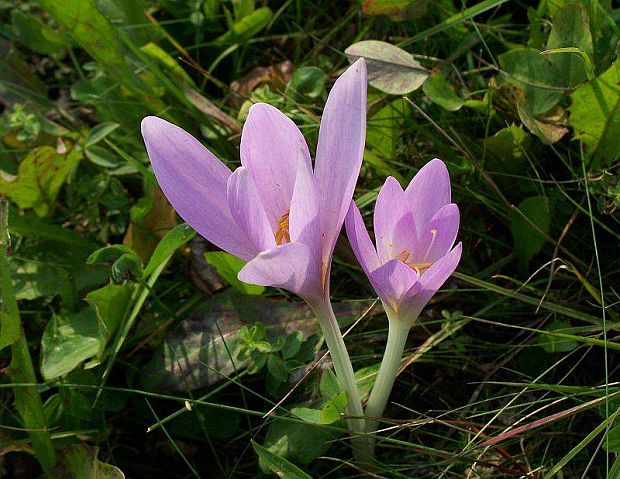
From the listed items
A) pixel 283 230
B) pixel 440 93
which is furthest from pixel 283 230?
pixel 440 93

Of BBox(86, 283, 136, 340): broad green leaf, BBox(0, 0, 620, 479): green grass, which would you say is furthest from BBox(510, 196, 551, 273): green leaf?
BBox(86, 283, 136, 340): broad green leaf

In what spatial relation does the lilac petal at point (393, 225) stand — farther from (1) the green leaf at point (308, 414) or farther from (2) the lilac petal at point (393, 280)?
(1) the green leaf at point (308, 414)

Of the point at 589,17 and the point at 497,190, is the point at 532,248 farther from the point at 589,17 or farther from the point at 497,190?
the point at 589,17

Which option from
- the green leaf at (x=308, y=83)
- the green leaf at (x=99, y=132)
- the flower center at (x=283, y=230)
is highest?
the flower center at (x=283, y=230)

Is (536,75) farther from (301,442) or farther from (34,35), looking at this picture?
(34,35)

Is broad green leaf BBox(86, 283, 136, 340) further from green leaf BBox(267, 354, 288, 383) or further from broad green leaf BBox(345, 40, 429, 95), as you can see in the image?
broad green leaf BBox(345, 40, 429, 95)

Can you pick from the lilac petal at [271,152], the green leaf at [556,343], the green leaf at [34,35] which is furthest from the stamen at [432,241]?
the green leaf at [34,35]
